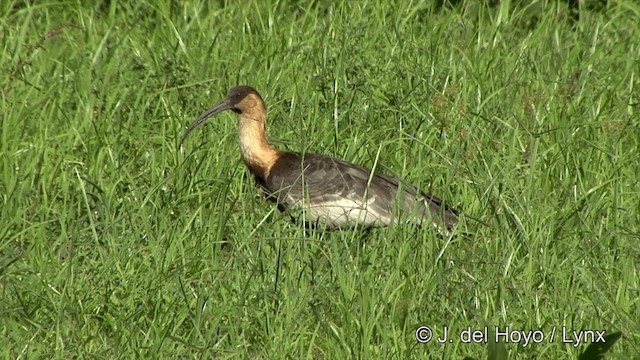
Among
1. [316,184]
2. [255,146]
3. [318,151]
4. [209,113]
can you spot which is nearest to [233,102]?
[209,113]

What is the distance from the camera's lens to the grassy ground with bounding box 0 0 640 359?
5.30 meters

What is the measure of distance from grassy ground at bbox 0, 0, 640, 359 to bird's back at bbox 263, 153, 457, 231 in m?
0.18

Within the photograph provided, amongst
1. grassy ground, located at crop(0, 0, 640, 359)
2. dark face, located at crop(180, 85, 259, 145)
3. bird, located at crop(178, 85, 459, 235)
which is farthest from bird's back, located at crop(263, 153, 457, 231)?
dark face, located at crop(180, 85, 259, 145)

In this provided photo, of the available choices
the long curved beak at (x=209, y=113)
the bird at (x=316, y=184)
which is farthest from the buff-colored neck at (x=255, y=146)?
the long curved beak at (x=209, y=113)

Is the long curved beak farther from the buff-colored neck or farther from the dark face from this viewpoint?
the buff-colored neck

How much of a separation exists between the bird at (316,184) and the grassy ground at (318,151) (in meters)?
0.14

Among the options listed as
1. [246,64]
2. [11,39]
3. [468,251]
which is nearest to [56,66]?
[11,39]

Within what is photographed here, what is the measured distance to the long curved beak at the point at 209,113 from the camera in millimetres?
7195

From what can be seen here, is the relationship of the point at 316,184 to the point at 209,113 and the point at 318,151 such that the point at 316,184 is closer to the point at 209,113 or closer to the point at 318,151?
the point at 318,151

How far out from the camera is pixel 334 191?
7.07 m

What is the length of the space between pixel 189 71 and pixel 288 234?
6.58 feet

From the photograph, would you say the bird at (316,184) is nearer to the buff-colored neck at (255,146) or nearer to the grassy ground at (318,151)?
the buff-colored neck at (255,146)

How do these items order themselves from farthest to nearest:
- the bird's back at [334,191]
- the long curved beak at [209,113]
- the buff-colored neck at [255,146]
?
the buff-colored neck at [255,146]
the long curved beak at [209,113]
the bird's back at [334,191]

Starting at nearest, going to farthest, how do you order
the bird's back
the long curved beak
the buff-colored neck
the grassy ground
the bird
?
the grassy ground → the bird → the bird's back → the long curved beak → the buff-colored neck
